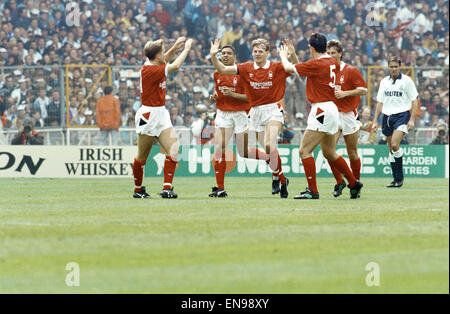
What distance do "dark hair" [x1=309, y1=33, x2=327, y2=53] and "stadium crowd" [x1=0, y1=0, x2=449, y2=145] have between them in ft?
31.8

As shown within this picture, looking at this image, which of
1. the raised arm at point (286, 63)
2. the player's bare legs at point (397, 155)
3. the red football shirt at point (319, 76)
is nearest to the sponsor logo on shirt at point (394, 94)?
the player's bare legs at point (397, 155)

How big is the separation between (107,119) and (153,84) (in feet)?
29.7

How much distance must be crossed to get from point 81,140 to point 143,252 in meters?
14.8

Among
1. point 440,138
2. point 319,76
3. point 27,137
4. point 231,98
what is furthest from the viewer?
point 440,138

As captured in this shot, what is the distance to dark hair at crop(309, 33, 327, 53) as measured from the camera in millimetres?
11977

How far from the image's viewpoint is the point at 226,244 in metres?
7.50

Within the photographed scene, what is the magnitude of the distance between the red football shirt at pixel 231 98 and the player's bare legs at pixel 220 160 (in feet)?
1.21

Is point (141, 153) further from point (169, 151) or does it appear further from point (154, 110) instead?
point (154, 110)

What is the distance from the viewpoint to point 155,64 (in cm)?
1273

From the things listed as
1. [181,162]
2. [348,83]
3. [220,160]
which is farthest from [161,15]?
[220,160]

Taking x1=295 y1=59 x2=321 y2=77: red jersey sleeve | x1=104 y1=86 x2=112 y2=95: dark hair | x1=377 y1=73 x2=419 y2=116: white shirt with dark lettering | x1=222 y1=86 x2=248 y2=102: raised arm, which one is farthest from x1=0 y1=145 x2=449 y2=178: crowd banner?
x1=295 y1=59 x2=321 y2=77: red jersey sleeve

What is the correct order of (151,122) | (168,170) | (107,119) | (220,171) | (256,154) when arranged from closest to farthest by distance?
(151,122)
(168,170)
(220,171)
(256,154)
(107,119)

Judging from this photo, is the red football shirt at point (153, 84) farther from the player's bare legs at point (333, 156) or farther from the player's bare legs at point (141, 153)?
the player's bare legs at point (333, 156)

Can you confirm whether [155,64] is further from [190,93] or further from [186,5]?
[186,5]
